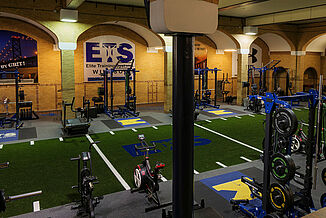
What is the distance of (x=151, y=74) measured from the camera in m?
16.1

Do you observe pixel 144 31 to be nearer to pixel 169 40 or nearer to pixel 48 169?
pixel 169 40

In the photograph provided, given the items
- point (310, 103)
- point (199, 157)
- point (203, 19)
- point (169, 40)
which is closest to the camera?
point (203, 19)

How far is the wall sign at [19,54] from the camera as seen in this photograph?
12484mm

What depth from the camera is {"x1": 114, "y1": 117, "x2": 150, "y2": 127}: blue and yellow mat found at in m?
11.1

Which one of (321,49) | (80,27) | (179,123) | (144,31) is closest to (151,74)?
(144,31)

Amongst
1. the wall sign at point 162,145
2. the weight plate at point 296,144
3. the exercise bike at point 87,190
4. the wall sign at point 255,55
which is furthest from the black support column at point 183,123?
the wall sign at point 255,55

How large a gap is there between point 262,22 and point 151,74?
634 centimetres

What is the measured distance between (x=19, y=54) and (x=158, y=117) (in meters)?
6.86

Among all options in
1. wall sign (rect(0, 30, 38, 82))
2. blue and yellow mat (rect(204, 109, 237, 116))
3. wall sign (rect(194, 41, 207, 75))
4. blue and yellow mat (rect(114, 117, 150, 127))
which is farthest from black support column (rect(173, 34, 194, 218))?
wall sign (rect(194, 41, 207, 75))

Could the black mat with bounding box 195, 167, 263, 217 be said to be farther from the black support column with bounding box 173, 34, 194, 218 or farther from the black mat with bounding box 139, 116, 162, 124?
the black mat with bounding box 139, 116, 162, 124

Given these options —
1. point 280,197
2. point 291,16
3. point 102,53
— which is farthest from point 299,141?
point 102,53

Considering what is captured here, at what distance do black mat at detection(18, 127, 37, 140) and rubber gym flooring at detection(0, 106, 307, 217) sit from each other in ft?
2.63

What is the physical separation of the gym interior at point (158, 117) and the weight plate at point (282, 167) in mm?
16

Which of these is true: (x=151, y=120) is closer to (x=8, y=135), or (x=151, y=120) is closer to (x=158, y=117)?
(x=158, y=117)
